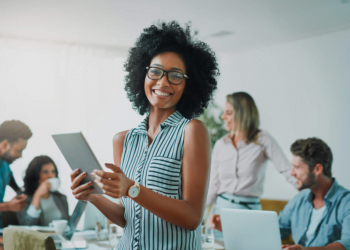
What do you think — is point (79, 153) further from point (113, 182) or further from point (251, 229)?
point (251, 229)

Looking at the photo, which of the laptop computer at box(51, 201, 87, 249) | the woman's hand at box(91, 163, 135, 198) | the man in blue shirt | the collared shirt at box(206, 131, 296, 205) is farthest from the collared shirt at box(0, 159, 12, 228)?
the woman's hand at box(91, 163, 135, 198)

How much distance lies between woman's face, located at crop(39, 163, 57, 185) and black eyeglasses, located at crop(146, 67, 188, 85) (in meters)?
2.66

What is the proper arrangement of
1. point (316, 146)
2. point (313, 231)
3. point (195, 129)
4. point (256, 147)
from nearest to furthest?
point (195, 129) < point (313, 231) < point (316, 146) < point (256, 147)

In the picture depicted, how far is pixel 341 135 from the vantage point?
412 centimetres

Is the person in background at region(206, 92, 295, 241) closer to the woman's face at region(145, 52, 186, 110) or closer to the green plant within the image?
the green plant

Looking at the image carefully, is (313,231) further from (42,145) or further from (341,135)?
(42,145)

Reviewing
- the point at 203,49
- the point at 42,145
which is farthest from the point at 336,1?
the point at 42,145

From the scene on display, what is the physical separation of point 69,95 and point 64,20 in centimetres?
107

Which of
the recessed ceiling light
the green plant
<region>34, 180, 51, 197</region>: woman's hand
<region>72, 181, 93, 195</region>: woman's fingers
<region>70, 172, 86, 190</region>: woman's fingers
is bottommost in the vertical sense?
<region>34, 180, 51, 197</region>: woman's hand

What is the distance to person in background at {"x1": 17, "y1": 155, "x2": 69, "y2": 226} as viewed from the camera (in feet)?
11.6

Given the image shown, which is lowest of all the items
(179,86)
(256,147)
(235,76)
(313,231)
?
(313,231)

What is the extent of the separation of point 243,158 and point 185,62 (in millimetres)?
2584

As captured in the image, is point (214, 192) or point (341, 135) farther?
point (341, 135)

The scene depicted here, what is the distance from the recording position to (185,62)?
1.26 meters
